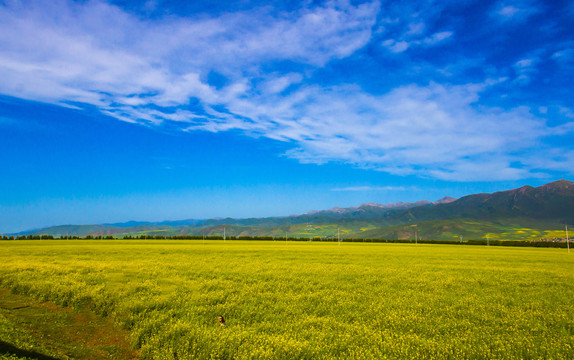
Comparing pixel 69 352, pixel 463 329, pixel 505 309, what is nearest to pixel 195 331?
pixel 69 352

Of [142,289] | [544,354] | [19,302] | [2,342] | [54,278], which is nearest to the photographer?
[2,342]

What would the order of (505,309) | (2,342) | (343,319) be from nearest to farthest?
(2,342) < (343,319) < (505,309)

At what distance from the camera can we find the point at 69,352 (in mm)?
7477

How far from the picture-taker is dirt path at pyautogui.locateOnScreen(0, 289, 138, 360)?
6.85 m

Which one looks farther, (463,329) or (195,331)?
(463,329)

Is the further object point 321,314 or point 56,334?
point 321,314

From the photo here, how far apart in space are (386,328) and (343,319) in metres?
1.35

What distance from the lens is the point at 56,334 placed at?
28.9ft

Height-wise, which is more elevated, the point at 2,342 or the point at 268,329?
the point at 2,342

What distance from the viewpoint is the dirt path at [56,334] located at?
6.85 m

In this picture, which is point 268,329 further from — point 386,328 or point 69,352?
point 69,352

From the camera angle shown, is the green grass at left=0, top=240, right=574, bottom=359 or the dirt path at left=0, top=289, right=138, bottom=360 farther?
the green grass at left=0, top=240, right=574, bottom=359

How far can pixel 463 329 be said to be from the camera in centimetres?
887

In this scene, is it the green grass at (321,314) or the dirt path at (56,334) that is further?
the green grass at (321,314)
